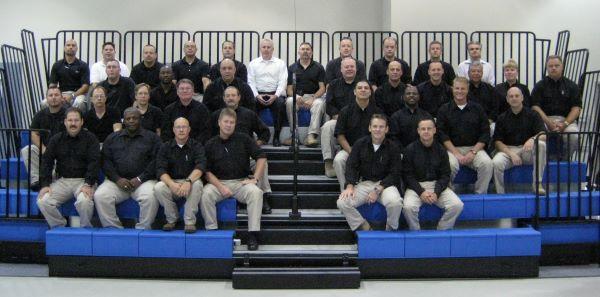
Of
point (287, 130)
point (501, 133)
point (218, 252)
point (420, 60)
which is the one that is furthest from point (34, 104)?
point (501, 133)

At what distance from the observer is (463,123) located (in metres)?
7.19

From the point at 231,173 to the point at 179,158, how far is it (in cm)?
52

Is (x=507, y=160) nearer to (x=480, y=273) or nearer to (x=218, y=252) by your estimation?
(x=480, y=273)

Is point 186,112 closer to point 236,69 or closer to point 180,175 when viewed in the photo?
point 180,175

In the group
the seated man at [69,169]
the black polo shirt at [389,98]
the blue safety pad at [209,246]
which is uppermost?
the black polo shirt at [389,98]

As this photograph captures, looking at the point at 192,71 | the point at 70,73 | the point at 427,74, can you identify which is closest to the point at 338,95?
the point at 427,74

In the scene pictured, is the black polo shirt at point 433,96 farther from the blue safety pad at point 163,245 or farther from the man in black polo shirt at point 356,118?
the blue safety pad at point 163,245

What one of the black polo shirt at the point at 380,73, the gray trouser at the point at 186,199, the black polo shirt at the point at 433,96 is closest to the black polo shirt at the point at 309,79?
the black polo shirt at the point at 380,73

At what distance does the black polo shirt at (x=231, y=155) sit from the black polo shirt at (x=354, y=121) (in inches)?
38.8

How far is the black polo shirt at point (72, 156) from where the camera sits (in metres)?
6.46

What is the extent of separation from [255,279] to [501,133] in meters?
3.26

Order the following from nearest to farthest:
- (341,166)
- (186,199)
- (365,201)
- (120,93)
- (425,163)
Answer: (186,199) → (365,201) → (425,163) → (341,166) → (120,93)

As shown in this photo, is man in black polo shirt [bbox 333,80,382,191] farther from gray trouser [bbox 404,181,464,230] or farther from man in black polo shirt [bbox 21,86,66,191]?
man in black polo shirt [bbox 21,86,66,191]

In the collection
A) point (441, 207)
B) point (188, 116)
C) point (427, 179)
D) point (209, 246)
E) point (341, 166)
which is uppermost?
point (188, 116)
